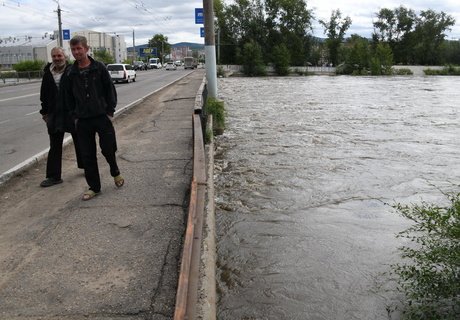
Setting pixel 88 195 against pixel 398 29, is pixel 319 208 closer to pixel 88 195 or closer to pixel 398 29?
pixel 88 195

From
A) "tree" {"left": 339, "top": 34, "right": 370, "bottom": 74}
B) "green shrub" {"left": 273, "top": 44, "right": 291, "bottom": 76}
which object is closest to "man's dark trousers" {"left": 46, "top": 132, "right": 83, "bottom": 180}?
"green shrub" {"left": 273, "top": 44, "right": 291, "bottom": 76}

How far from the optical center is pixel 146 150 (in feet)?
30.0

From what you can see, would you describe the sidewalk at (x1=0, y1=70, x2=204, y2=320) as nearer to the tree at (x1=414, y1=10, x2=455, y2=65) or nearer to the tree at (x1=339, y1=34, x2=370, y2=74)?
the tree at (x1=339, y1=34, x2=370, y2=74)

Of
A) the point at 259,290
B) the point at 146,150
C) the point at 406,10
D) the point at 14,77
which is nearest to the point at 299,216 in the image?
the point at 259,290

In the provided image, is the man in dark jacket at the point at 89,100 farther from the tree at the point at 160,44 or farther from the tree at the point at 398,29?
the tree at the point at 160,44

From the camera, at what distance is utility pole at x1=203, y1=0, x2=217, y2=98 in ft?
41.9

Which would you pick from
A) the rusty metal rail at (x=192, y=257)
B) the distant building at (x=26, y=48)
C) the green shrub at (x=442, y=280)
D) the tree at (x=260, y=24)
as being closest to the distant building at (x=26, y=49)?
the distant building at (x=26, y=48)

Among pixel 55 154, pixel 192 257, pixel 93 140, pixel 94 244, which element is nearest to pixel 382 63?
pixel 55 154

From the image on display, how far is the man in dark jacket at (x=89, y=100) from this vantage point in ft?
17.9

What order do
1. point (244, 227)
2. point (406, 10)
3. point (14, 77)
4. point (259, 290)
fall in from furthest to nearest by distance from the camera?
point (406, 10)
point (14, 77)
point (244, 227)
point (259, 290)

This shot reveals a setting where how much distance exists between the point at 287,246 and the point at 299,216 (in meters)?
1.16

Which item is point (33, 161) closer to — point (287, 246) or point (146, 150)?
point (146, 150)

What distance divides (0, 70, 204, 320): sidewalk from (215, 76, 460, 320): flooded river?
2.62 feet

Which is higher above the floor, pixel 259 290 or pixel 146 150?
pixel 146 150
